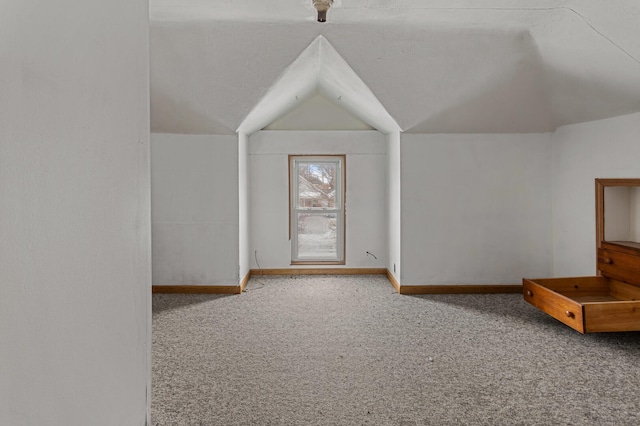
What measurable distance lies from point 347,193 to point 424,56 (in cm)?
243

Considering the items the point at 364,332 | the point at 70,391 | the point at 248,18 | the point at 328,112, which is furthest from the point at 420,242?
the point at 70,391

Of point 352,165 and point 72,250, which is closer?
point 72,250

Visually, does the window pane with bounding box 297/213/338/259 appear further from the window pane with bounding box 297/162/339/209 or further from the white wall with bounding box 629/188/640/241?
the white wall with bounding box 629/188/640/241

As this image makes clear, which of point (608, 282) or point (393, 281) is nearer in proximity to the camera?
point (608, 282)

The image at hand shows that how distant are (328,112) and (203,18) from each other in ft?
8.85

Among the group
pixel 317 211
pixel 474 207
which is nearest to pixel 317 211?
pixel 317 211

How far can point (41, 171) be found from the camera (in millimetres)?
908

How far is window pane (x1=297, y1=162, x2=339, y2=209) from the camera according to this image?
612 centimetres

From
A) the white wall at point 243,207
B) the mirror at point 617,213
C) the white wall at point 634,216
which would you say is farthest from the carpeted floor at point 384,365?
the white wall at point 634,216

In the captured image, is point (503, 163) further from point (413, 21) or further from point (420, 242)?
point (413, 21)

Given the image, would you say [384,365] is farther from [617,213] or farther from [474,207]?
[617,213]

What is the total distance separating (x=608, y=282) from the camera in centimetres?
411

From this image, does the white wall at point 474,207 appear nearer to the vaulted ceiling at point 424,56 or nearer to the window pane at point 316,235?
the vaulted ceiling at point 424,56

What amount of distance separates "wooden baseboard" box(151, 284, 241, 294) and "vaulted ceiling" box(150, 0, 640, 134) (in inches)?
65.1
